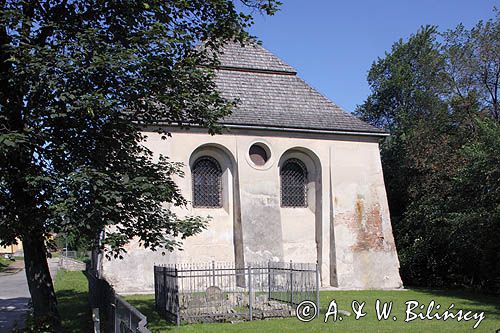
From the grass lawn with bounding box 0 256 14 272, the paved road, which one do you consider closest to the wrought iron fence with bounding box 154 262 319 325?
the paved road

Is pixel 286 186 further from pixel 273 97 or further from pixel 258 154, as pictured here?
pixel 273 97

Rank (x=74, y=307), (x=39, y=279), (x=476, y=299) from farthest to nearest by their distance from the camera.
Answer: (x=476, y=299) → (x=74, y=307) → (x=39, y=279)

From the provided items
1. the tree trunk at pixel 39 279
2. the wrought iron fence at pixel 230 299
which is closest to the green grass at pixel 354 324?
the wrought iron fence at pixel 230 299

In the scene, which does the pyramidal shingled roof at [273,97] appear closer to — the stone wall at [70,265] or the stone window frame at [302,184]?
the stone window frame at [302,184]

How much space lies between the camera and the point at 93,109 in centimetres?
847

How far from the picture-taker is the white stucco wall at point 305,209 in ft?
70.0

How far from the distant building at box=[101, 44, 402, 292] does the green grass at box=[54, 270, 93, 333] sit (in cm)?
348

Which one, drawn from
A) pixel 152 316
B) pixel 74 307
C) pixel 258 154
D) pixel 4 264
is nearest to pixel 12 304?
pixel 74 307

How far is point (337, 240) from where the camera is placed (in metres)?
22.4

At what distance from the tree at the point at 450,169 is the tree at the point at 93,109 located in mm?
11833

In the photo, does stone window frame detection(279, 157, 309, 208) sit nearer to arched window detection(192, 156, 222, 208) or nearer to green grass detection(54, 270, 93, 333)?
arched window detection(192, 156, 222, 208)

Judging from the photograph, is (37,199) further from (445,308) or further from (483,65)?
(483,65)

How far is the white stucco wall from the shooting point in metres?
21.3

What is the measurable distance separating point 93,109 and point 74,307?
9857 millimetres
